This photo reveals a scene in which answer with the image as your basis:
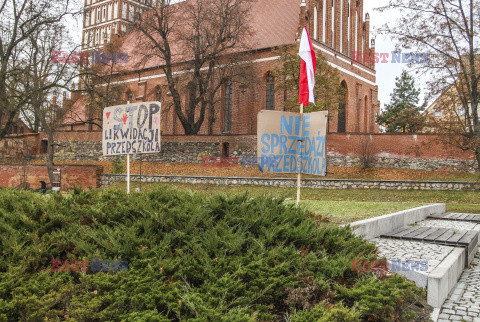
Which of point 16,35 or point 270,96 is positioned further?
point 270,96

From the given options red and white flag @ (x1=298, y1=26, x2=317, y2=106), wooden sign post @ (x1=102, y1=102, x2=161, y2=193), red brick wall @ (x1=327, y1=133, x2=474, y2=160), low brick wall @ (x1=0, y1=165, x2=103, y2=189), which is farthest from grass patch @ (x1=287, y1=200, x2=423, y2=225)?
low brick wall @ (x1=0, y1=165, x2=103, y2=189)

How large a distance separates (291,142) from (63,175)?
21596 mm

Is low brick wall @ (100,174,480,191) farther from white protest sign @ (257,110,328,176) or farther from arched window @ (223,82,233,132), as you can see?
white protest sign @ (257,110,328,176)

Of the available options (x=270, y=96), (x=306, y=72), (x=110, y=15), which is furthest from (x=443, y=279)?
(x=110, y=15)

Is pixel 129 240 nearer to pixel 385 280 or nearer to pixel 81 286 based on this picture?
pixel 81 286

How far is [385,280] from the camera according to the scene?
412 cm

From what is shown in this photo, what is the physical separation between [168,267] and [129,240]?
595 millimetres

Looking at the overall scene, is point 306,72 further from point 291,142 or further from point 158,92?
point 158,92

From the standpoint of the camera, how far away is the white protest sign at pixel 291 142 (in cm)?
655

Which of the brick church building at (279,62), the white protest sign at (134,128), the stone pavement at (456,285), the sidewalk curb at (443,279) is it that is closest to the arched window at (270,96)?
the brick church building at (279,62)

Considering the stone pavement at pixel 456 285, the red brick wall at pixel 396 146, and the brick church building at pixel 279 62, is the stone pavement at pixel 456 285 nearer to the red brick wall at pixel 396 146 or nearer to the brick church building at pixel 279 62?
the red brick wall at pixel 396 146

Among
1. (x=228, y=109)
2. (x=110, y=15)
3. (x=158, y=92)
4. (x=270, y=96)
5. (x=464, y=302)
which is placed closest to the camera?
Answer: (x=464, y=302)

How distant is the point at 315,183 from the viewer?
2239 centimetres

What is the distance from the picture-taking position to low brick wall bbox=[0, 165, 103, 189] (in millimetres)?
25250
